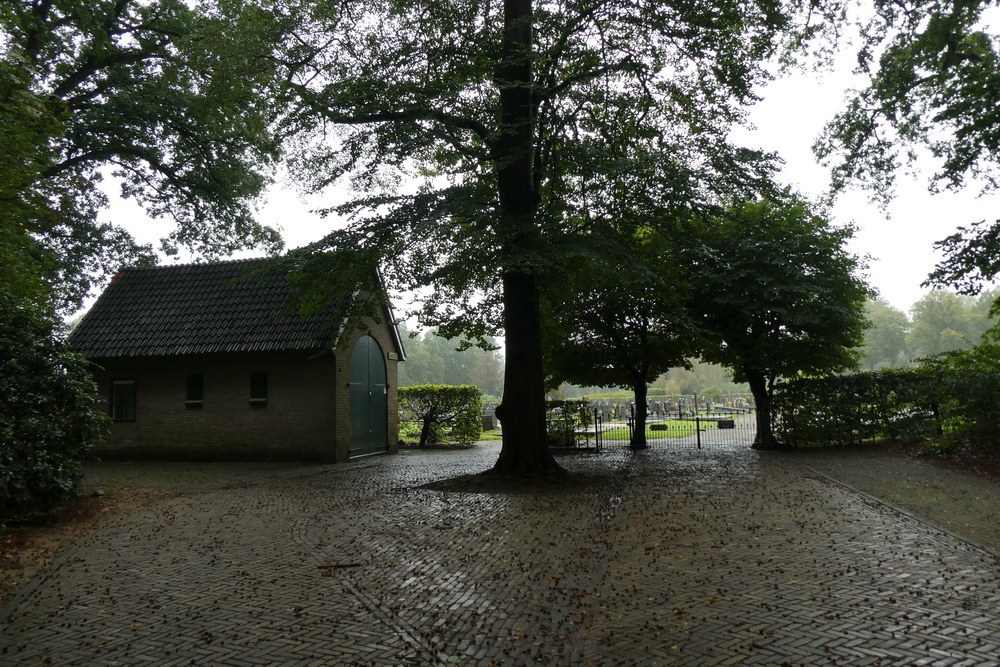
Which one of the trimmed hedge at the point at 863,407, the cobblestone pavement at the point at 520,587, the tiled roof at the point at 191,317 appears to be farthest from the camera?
the tiled roof at the point at 191,317

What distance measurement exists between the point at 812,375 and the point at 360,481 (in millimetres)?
13310

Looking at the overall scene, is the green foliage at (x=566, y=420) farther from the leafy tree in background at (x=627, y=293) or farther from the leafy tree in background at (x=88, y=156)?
the leafy tree in background at (x=88, y=156)

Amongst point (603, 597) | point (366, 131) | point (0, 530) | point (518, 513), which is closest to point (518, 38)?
point (366, 131)

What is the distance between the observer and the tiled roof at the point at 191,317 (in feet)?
58.0

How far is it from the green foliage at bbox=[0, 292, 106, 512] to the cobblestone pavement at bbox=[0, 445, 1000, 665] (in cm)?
117

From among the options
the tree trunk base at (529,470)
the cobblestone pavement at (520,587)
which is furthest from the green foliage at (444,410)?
the cobblestone pavement at (520,587)

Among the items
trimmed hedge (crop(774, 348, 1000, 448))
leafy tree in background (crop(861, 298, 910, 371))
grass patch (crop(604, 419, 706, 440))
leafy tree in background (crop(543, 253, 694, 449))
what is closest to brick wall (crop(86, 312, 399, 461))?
leafy tree in background (crop(543, 253, 694, 449))

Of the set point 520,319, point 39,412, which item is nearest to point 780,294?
point 520,319

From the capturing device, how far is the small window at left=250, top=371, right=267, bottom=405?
17.9m

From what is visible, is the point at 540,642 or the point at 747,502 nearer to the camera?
the point at 540,642

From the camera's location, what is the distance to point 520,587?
5.79m

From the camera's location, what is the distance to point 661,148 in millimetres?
12492

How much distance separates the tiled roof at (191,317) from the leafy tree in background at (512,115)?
5.29 meters

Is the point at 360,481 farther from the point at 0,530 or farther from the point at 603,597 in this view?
the point at 603,597
